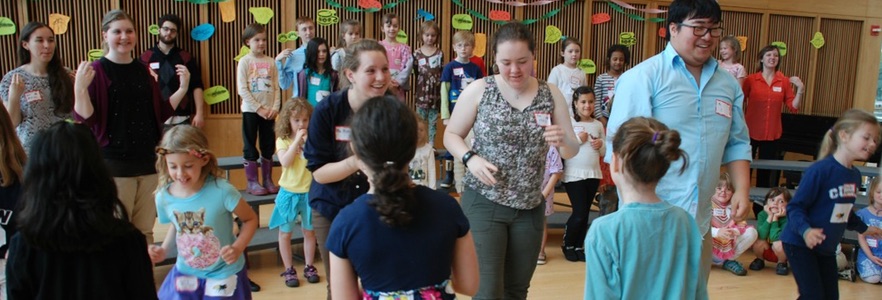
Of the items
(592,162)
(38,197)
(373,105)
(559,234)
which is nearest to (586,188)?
(592,162)

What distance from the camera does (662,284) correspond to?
73.2 inches

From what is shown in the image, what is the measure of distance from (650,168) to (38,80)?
3088 millimetres

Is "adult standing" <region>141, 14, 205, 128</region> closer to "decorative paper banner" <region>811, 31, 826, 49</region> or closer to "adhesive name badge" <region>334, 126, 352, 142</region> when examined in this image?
"adhesive name badge" <region>334, 126, 352, 142</region>

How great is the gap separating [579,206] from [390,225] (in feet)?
10.8

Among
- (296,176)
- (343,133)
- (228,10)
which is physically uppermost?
(228,10)

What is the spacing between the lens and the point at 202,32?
6062 millimetres

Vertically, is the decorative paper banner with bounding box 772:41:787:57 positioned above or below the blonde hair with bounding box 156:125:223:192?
above

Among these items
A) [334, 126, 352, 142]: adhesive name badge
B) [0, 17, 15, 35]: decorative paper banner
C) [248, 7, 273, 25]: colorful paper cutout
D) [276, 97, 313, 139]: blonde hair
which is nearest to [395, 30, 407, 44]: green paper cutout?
[248, 7, 273, 25]: colorful paper cutout

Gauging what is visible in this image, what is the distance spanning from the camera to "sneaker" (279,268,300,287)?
13.0 ft

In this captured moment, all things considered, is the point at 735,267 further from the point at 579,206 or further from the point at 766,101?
the point at 766,101

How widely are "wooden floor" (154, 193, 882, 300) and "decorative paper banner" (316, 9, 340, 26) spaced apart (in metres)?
2.59

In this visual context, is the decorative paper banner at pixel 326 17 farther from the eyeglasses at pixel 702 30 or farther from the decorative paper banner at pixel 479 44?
the eyeglasses at pixel 702 30

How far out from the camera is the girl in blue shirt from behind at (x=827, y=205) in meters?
2.88

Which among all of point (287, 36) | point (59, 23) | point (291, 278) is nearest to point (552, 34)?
point (287, 36)
